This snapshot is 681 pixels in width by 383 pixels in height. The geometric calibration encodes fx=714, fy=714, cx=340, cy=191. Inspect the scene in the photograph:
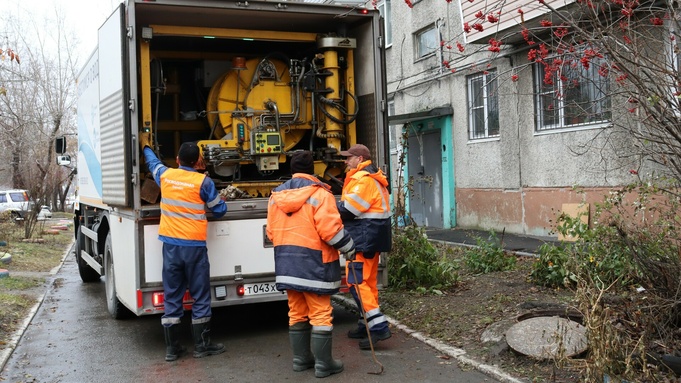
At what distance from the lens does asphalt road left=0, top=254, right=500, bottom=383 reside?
220 inches

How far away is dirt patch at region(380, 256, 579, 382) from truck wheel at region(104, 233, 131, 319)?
291 centimetres

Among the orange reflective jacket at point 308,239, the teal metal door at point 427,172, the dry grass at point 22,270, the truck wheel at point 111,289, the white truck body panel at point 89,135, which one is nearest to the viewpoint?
the orange reflective jacket at point 308,239

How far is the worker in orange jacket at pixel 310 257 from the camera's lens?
5.43 meters

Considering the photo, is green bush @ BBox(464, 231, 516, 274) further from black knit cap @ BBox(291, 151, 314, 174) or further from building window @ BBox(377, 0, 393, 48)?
building window @ BBox(377, 0, 393, 48)

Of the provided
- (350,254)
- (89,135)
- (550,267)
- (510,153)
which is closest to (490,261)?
(550,267)

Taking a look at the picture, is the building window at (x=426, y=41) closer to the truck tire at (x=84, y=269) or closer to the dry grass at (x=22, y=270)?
the truck tire at (x=84, y=269)

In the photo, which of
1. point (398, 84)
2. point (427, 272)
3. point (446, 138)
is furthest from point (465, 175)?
point (427, 272)

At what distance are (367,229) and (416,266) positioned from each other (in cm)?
223

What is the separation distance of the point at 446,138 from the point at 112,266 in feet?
32.5

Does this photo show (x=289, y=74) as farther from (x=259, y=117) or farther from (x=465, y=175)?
(x=465, y=175)

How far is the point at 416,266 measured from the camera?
27.3ft

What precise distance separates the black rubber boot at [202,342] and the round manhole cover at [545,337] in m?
2.58

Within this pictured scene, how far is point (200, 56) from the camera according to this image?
8.77m

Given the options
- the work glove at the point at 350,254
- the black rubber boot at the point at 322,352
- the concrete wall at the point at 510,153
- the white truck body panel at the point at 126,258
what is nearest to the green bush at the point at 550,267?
the concrete wall at the point at 510,153
